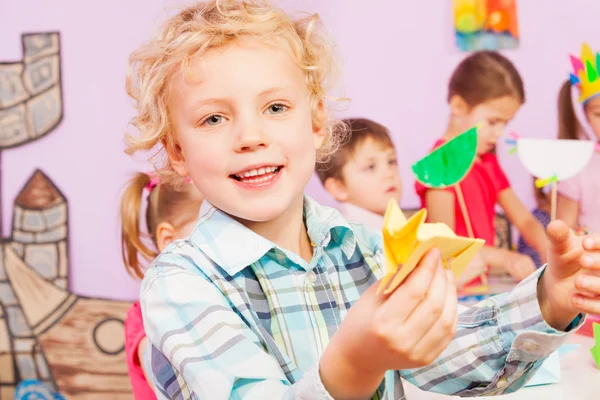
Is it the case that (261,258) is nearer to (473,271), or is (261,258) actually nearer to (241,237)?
(241,237)

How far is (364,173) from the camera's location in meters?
1.60

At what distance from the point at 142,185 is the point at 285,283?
93 centimetres

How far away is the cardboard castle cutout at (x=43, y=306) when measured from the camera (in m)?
1.66

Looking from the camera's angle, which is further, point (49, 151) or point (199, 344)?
point (49, 151)

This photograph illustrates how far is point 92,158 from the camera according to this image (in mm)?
1651

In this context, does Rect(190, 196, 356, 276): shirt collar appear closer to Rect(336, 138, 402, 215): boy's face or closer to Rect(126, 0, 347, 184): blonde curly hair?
Rect(126, 0, 347, 184): blonde curly hair

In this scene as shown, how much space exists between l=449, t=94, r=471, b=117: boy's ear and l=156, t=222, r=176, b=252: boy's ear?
0.69 meters

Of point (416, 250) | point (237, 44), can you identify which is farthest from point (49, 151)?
point (416, 250)

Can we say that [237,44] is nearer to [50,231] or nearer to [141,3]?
[141,3]

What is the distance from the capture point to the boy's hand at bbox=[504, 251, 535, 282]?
1597mm

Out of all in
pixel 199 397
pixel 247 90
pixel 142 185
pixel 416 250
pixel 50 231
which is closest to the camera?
pixel 416 250

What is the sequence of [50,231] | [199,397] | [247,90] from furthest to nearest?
[50,231]
[247,90]
[199,397]

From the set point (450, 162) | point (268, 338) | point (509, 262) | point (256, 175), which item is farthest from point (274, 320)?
→ point (509, 262)

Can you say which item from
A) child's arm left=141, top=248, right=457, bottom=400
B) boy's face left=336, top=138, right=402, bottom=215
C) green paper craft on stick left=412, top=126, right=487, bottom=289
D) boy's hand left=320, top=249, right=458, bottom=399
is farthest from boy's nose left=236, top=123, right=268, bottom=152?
boy's face left=336, top=138, right=402, bottom=215
